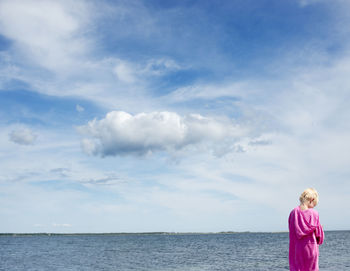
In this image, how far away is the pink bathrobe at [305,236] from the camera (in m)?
6.82

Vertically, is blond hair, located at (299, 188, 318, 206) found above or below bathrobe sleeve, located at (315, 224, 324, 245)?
above

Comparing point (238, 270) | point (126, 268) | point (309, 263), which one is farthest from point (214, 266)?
point (309, 263)

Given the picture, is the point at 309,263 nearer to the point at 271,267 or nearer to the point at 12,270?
the point at 271,267

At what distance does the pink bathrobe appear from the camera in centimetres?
682

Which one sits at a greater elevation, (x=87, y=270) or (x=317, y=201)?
(x=317, y=201)

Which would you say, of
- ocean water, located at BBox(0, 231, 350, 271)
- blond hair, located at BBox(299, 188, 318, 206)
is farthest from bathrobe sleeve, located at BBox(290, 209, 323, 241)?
ocean water, located at BBox(0, 231, 350, 271)

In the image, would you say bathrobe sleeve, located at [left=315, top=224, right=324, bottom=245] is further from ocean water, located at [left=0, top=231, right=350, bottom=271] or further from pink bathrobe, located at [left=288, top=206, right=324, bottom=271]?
ocean water, located at [left=0, top=231, right=350, bottom=271]

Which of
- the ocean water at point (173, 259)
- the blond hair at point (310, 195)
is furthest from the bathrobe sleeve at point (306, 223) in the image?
the ocean water at point (173, 259)

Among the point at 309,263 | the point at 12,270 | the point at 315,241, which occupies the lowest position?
the point at 12,270

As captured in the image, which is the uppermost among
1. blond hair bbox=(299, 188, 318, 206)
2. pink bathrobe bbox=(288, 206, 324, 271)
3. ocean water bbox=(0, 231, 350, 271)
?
blond hair bbox=(299, 188, 318, 206)

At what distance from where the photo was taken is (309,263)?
6.95 meters

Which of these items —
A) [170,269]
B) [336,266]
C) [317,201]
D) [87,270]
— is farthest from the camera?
[87,270]

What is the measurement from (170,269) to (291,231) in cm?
2840

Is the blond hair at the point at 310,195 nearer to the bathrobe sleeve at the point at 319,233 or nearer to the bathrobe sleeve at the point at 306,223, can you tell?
the bathrobe sleeve at the point at 306,223
